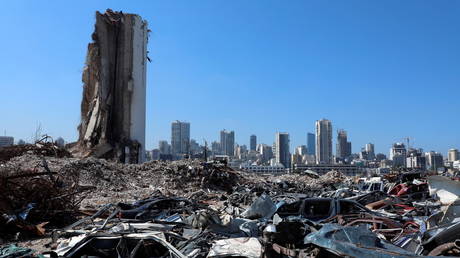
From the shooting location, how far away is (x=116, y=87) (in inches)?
1347

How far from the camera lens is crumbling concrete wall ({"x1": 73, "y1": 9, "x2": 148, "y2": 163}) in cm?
3312

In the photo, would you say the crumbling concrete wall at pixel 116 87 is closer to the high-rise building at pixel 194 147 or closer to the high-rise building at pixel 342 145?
the high-rise building at pixel 194 147

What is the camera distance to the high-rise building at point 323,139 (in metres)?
140

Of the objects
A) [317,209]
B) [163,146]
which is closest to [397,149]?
[163,146]

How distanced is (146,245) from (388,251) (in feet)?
11.6

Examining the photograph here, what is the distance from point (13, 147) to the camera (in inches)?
995

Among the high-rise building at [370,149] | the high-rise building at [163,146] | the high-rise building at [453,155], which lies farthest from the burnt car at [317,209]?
the high-rise building at [370,149]

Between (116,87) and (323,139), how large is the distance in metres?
115

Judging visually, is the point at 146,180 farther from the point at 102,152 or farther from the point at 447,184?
the point at 447,184

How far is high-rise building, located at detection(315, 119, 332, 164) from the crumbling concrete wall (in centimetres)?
11168

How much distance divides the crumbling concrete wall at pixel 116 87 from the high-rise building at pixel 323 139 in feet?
366

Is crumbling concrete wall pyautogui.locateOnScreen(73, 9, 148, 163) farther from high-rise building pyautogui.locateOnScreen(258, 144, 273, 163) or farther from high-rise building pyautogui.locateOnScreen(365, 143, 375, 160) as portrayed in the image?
high-rise building pyautogui.locateOnScreen(365, 143, 375, 160)

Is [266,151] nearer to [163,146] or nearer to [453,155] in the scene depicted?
[163,146]

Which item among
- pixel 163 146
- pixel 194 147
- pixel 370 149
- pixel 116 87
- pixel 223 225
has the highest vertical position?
pixel 116 87
